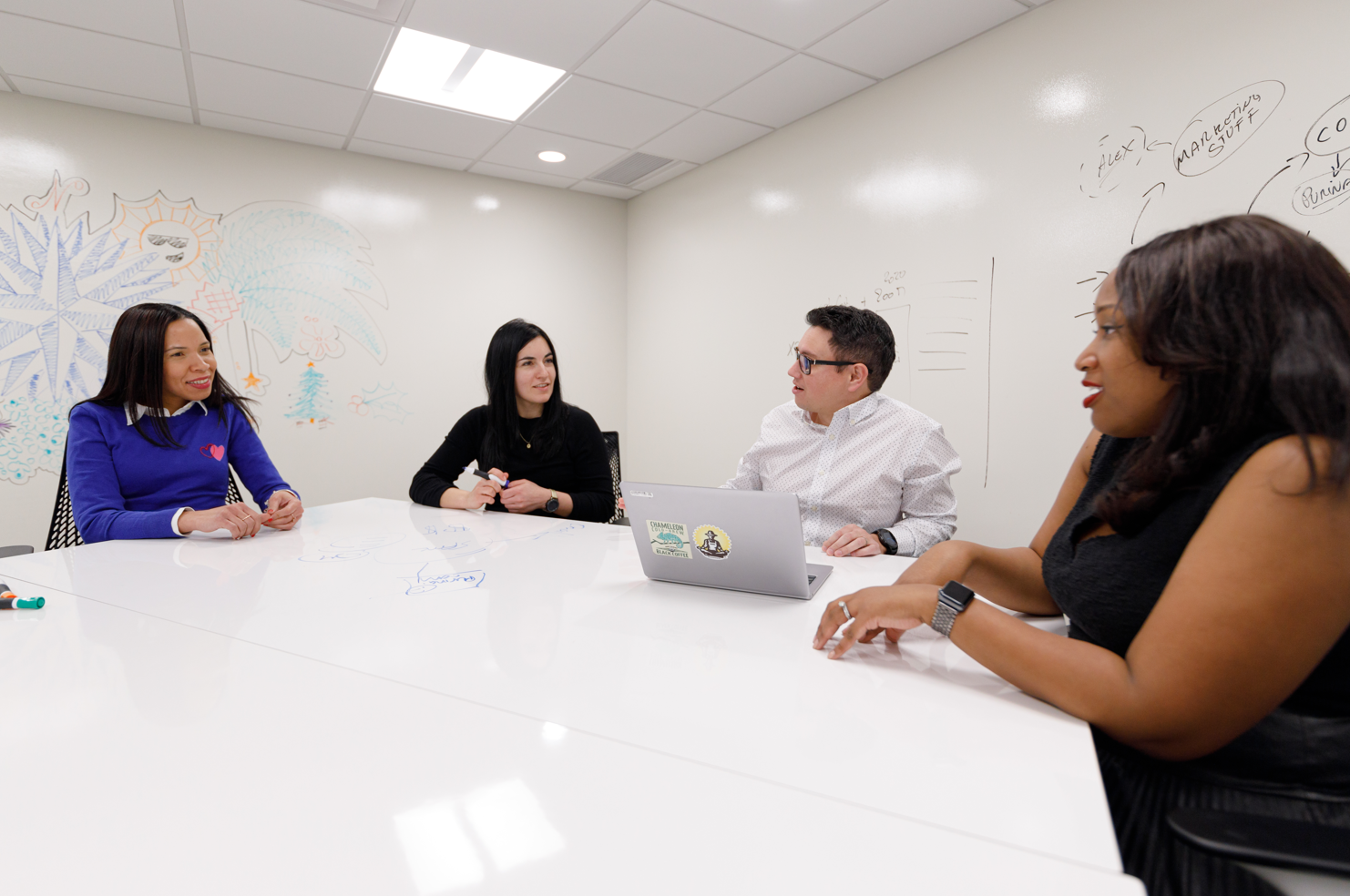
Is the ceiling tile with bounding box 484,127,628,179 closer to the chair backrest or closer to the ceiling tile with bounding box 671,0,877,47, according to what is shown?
the ceiling tile with bounding box 671,0,877,47

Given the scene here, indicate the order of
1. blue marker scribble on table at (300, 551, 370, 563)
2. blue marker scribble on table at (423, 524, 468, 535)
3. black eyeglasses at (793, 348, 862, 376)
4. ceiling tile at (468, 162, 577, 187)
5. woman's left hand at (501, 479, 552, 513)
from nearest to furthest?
blue marker scribble on table at (300, 551, 370, 563)
blue marker scribble on table at (423, 524, 468, 535)
black eyeglasses at (793, 348, 862, 376)
woman's left hand at (501, 479, 552, 513)
ceiling tile at (468, 162, 577, 187)

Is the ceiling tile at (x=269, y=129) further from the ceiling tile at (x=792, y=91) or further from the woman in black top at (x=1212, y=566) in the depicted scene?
the woman in black top at (x=1212, y=566)

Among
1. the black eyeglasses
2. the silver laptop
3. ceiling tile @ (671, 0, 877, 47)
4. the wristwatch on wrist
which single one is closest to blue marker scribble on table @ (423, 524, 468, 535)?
the silver laptop

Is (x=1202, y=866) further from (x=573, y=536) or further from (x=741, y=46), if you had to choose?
(x=741, y=46)

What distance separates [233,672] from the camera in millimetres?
952

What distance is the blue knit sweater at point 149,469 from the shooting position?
1.85 meters

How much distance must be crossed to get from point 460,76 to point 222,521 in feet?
7.42

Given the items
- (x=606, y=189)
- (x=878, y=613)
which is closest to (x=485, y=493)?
(x=878, y=613)

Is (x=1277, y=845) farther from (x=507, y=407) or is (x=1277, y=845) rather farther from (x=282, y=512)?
(x=507, y=407)

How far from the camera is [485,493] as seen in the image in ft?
7.38

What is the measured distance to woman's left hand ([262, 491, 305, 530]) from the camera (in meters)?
1.95

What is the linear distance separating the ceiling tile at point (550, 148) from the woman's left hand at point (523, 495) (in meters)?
2.20

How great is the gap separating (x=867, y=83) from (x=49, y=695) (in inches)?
134

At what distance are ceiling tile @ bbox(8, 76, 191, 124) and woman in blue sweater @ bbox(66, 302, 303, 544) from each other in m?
1.86
